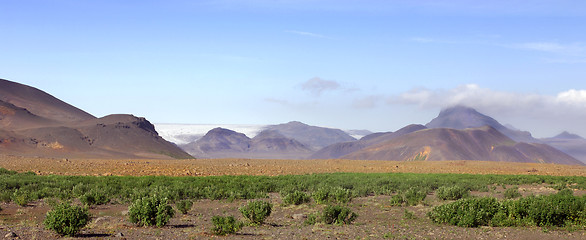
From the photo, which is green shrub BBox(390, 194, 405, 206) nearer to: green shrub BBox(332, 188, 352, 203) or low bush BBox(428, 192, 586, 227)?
green shrub BBox(332, 188, 352, 203)

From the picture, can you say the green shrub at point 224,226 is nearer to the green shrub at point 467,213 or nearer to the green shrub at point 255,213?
the green shrub at point 255,213

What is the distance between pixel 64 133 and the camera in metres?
114

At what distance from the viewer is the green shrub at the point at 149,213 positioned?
17.3 metres

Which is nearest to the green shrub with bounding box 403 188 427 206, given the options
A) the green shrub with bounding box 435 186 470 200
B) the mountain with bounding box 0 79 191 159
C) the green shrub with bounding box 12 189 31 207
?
the green shrub with bounding box 435 186 470 200

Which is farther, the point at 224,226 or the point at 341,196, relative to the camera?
the point at 341,196

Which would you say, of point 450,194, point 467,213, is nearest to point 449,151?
point 450,194

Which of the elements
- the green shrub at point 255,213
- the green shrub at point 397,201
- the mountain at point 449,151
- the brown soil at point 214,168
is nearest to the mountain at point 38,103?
the brown soil at point 214,168

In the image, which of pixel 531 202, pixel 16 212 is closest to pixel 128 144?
pixel 16 212

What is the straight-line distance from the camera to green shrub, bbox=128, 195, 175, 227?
17.3m

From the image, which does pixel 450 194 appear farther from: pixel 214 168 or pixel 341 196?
pixel 214 168

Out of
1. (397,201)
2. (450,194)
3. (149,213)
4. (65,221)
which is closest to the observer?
(65,221)

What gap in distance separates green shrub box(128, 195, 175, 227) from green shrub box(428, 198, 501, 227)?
9.36 meters

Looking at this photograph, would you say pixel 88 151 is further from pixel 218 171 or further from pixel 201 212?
pixel 201 212

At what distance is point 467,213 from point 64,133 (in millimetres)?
110639
